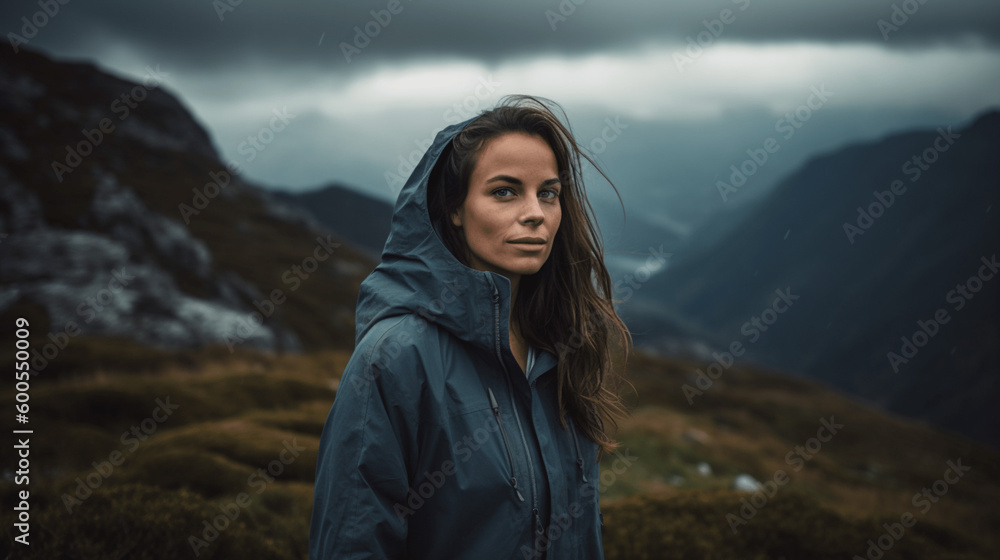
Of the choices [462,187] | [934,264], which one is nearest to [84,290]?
[462,187]

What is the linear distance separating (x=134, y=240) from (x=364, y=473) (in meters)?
43.3

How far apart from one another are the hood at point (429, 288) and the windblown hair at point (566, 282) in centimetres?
18

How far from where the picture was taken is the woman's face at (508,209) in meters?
2.75

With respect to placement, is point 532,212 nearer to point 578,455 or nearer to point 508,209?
point 508,209

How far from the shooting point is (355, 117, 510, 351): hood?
100 inches

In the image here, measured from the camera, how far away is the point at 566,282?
3.35 m

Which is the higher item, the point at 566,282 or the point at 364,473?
the point at 566,282

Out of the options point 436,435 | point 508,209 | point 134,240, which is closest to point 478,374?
point 436,435

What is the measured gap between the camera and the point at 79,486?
5.41 meters

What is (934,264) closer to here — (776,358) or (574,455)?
(776,358)

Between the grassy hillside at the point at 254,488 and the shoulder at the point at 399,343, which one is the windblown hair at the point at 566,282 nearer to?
the shoulder at the point at 399,343

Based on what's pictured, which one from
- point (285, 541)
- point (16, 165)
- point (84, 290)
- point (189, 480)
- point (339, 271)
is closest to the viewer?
point (285, 541)

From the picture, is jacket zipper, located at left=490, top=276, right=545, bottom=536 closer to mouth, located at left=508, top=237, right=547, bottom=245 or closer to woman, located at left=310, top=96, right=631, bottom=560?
woman, located at left=310, top=96, right=631, bottom=560

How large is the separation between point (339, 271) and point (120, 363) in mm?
59112
